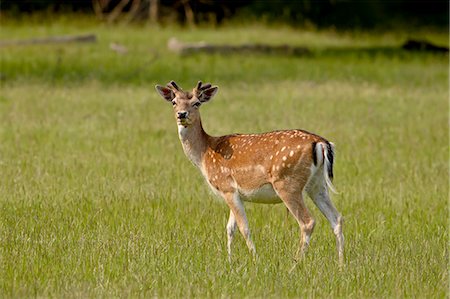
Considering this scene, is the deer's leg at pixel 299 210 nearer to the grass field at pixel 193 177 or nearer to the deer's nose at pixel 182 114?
the grass field at pixel 193 177

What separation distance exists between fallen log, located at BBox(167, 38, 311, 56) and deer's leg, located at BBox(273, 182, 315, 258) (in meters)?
19.1

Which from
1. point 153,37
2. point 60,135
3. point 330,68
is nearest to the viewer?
point 60,135

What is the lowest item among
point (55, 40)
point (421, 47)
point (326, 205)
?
point (421, 47)

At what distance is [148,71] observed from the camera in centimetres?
2464

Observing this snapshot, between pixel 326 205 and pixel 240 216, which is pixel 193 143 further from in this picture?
pixel 326 205

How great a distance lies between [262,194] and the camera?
887cm

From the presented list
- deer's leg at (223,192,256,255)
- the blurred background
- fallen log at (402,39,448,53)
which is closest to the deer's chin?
deer's leg at (223,192,256,255)

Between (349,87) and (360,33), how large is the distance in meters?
13.7

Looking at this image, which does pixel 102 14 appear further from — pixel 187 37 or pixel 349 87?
pixel 349 87

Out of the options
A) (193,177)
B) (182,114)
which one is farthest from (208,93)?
(193,177)

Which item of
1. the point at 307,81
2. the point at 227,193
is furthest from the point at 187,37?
the point at 227,193

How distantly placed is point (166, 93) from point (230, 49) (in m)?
18.8

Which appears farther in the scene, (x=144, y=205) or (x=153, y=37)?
(x=153, y=37)

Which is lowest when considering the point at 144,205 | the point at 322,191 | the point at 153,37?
the point at 153,37
